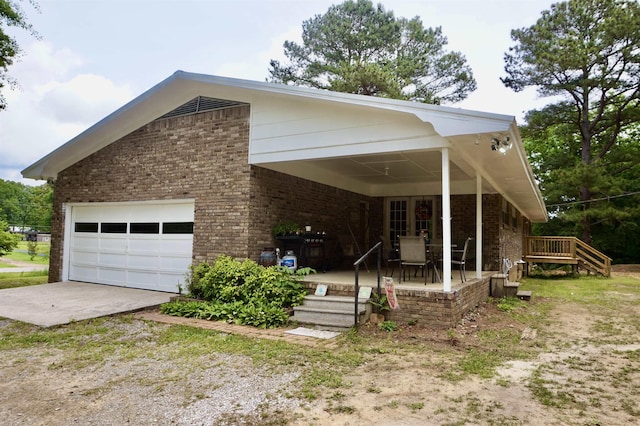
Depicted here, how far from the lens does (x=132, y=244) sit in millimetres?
10055

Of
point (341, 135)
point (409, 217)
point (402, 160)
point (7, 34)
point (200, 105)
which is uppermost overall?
point (7, 34)

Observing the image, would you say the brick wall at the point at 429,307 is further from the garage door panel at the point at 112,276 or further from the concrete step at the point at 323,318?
the garage door panel at the point at 112,276

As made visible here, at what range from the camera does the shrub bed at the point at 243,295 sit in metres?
6.67

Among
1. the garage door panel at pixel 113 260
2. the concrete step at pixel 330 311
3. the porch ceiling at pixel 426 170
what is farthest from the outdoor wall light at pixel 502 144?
the garage door panel at pixel 113 260

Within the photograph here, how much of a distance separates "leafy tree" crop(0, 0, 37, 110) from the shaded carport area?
19.7 feet

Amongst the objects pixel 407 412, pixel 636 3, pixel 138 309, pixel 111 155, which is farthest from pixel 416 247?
pixel 636 3

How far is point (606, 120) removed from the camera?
21453mm

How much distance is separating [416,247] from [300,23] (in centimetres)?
1745

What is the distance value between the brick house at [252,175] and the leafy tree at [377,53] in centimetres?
991

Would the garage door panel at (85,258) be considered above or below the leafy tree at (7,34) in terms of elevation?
below

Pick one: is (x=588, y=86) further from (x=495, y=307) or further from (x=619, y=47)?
(x=495, y=307)

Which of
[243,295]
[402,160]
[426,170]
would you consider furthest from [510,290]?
[243,295]

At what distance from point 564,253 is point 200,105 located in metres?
16.1

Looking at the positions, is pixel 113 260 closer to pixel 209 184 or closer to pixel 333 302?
pixel 209 184
